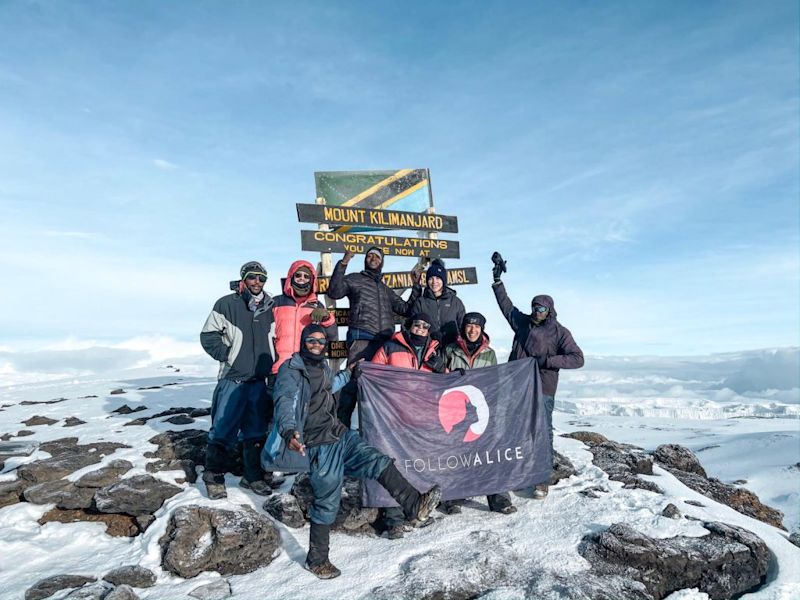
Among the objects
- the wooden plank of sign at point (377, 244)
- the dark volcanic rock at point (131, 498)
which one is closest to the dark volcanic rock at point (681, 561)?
the dark volcanic rock at point (131, 498)

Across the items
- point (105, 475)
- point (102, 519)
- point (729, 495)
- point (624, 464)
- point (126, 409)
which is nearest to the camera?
point (102, 519)

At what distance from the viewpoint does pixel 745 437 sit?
18.9 meters

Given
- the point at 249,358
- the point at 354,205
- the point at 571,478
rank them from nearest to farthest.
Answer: the point at 249,358 < the point at 571,478 < the point at 354,205

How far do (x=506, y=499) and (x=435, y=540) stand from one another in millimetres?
1281

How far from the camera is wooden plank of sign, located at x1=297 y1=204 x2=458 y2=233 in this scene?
9.51m

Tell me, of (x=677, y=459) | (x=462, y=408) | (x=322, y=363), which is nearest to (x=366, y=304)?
(x=462, y=408)

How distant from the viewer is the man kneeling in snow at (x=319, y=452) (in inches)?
192

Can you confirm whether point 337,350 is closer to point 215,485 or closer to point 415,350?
point 415,350

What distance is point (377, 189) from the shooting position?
1075 cm

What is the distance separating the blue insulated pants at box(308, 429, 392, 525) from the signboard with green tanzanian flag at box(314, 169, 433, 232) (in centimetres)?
573

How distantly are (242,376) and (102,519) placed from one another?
2.47 m

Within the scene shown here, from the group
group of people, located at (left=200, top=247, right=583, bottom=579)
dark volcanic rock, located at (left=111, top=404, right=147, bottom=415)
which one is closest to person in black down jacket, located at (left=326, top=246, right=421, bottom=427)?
group of people, located at (left=200, top=247, right=583, bottom=579)

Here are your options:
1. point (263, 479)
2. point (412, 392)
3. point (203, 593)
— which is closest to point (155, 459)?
point (263, 479)

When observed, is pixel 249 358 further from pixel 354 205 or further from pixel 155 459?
pixel 354 205
